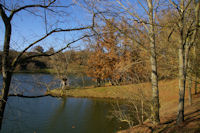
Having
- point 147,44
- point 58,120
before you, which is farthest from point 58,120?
point 147,44

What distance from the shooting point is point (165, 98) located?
15.4m

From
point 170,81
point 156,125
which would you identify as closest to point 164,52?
point 156,125

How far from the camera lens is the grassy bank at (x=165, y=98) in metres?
5.23

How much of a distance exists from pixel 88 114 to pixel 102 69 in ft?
31.4

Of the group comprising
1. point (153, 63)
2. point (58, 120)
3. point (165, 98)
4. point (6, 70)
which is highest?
point (153, 63)

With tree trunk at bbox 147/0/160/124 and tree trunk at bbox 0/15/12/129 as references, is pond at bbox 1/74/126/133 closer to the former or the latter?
tree trunk at bbox 147/0/160/124

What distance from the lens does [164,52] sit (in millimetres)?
6977

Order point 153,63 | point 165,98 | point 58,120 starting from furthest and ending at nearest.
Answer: point 165,98, point 58,120, point 153,63

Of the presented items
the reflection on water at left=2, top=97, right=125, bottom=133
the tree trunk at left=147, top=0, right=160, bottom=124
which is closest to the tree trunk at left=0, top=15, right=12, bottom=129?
the tree trunk at left=147, top=0, right=160, bottom=124

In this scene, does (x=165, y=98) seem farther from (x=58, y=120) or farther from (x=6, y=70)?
(x=6, y=70)

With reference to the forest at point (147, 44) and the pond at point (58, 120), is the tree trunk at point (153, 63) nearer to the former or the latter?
the forest at point (147, 44)

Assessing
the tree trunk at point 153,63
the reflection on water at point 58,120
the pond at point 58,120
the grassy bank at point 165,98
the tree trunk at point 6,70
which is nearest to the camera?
the tree trunk at point 6,70

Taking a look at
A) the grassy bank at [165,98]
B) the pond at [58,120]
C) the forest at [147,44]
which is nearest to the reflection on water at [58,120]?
the pond at [58,120]

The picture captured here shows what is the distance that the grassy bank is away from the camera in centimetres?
523
